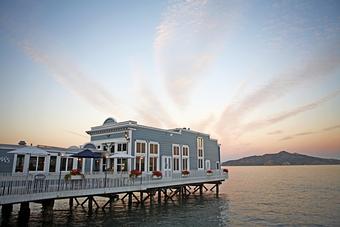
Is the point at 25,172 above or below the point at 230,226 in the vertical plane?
above

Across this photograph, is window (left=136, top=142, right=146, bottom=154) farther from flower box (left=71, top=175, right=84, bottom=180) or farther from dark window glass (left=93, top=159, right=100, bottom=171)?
flower box (left=71, top=175, right=84, bottom=180)

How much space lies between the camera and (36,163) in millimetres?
23172

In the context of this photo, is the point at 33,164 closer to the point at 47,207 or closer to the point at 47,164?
the point at 47,164

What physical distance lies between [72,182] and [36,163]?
5480 mm

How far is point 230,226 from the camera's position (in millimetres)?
22625

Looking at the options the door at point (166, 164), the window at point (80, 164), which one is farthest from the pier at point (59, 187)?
the window at point (80, 164)

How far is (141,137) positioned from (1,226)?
Answer: 15.0 m

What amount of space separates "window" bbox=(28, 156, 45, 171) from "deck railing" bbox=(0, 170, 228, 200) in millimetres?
1812

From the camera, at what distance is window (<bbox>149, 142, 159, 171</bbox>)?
31.8m

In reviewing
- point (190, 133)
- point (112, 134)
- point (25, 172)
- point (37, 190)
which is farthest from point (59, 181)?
point (190, 133)

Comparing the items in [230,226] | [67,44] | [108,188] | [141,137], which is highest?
[67,44]

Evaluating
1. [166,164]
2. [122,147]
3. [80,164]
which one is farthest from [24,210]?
[166,164]

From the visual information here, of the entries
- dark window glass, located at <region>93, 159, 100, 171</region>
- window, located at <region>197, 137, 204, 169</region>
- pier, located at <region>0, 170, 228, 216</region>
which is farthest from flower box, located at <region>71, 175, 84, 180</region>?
window, located at <region>197, 137, 204, 169</region>

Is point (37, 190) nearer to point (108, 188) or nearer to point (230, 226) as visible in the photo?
point (108, 188)
